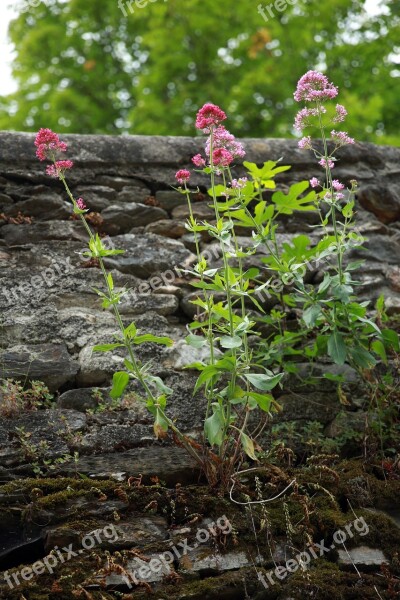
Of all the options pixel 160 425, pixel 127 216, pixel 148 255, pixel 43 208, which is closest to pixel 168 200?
pixel 127 216

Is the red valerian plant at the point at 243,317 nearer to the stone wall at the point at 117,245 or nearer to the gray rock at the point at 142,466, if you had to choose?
the gray rock at the point at 142,466

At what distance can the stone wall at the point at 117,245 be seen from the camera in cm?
286

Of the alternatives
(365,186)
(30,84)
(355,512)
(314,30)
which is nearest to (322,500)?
(355,512)

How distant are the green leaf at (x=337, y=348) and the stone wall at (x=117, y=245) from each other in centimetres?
34

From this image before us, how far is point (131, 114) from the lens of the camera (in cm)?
902

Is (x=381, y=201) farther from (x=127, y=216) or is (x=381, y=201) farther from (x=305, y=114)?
(x=127, y=216)

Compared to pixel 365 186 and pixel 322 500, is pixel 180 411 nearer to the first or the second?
pixel 322 500

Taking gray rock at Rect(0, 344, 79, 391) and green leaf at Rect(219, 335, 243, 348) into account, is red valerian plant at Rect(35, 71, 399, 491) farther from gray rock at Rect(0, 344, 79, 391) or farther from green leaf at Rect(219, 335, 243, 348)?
gray rock at Rect(0, 344, 79, 391)

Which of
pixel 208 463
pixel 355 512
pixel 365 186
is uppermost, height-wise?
pixel 365 186

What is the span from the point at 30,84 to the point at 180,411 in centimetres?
842

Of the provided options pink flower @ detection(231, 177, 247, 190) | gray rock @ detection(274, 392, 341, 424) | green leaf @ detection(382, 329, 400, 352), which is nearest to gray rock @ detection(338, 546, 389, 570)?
gray rock @ detection(274, 392, 341, 424)

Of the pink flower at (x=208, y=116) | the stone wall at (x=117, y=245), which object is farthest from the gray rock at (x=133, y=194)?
the pink flower at (x=208, y=116)

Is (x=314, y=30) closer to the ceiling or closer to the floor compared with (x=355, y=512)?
closer to the ceiling

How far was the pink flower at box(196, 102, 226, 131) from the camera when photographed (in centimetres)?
255
